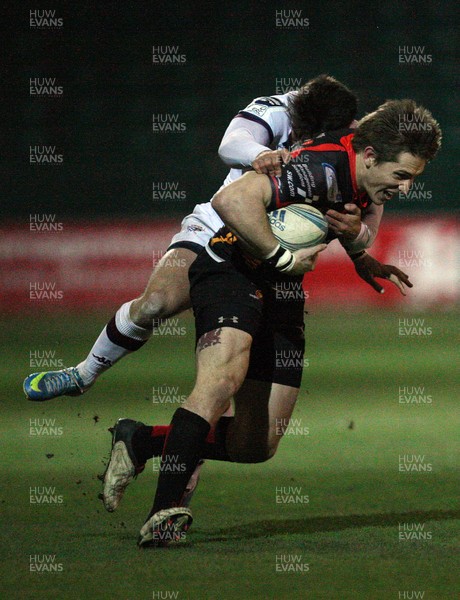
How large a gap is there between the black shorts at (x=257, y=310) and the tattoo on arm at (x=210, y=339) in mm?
23

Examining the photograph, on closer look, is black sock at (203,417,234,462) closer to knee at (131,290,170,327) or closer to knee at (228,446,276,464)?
knee at (228,446,276,464)

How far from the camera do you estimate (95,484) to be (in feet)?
18.6

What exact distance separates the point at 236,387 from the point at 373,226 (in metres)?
1.14

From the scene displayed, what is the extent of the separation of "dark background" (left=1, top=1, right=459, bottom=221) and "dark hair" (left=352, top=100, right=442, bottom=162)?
37.3ft

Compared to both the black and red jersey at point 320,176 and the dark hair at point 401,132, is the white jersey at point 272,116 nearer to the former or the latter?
the black and red jersey at point 320,176

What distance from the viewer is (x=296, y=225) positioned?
14.5 feet

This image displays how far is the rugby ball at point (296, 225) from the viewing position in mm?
4426

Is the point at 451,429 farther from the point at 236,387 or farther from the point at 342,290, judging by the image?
the point at 342,290

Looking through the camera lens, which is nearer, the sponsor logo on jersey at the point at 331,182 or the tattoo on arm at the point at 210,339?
the tattoo on arm at the point at 210,339

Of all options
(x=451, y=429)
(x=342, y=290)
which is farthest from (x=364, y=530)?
(x=342, y=290)

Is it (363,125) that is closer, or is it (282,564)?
(282,564)

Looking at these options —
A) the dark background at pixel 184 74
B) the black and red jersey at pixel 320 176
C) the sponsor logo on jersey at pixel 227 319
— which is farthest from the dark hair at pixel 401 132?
the dark background at pixel 184 74

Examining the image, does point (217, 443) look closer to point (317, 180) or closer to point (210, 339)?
point (210, 339)

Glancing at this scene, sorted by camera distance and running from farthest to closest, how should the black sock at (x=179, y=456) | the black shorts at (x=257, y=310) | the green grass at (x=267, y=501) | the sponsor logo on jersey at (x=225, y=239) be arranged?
1. the sponsor logo on jersey at (x=225, y=239)
2. the black shorts at (x=257, y=310)
3. the black sock at (x=179, y=456)
4. the green grass at (x=267, y=501)
